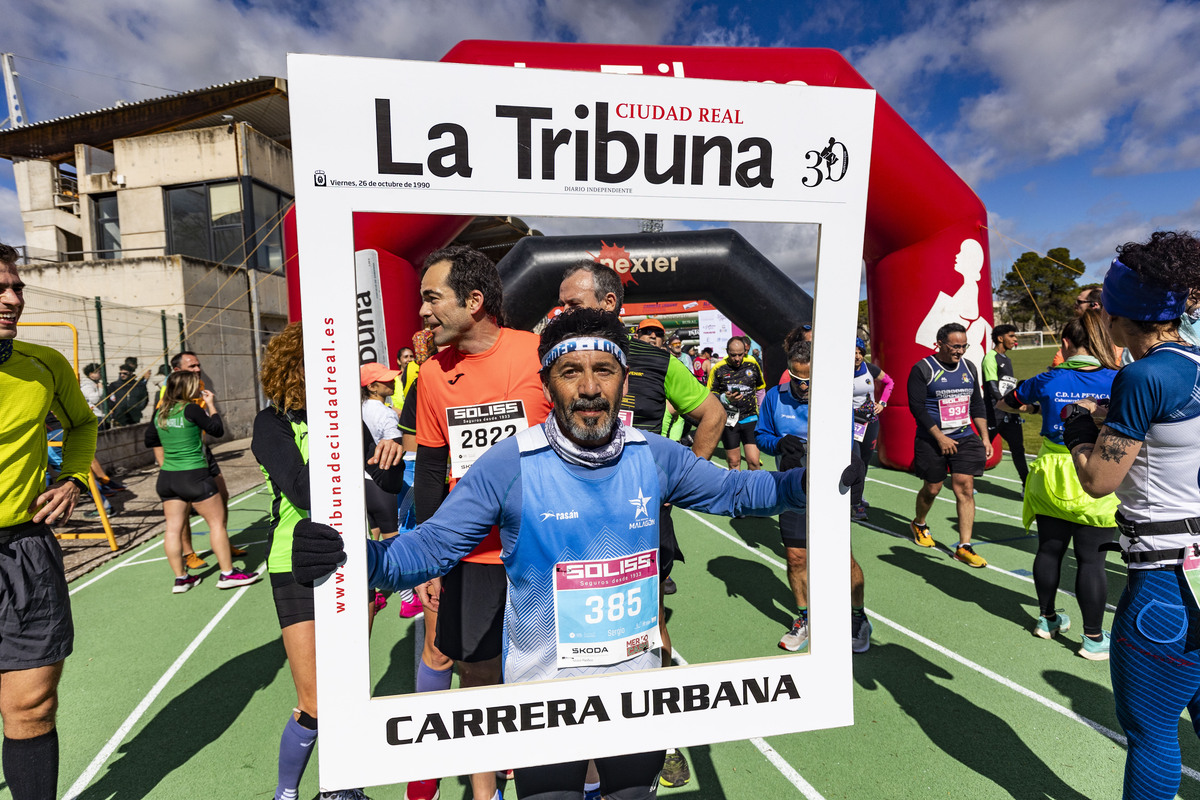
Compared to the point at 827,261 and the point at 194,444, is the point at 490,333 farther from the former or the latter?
the point at 194,444

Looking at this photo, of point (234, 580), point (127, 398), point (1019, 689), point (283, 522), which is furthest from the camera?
point (127, 398)

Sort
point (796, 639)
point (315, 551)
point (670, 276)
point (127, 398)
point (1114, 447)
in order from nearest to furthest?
point (315, 551), point (1114, 447), point (796, 639), point (670, 276), point (127, 398)

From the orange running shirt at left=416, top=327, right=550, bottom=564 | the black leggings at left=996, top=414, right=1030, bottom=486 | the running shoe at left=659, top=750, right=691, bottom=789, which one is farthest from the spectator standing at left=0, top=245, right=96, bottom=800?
the black leggings at left=996, top=414, right=1030, bottom=486

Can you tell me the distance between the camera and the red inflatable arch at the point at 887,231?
554 centimetres

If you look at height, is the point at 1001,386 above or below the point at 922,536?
above

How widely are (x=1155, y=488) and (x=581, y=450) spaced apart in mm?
1759

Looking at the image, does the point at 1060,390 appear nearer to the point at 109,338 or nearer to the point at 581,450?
the point at 581,450

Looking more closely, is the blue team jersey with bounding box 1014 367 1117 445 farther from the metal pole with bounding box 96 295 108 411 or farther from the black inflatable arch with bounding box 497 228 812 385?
the metal pole with bounding box 96 295 108 411

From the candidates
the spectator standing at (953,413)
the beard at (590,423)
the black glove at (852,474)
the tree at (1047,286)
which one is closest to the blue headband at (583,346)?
the beard at (590,423)

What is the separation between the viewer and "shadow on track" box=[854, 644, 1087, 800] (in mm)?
2508

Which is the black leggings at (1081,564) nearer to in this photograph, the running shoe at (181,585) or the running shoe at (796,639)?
the running shoe at (796,639)

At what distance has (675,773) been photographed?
2598mm

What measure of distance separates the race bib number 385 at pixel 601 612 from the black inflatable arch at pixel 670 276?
6.36 m

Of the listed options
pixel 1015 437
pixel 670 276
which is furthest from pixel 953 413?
pixel 670 276
